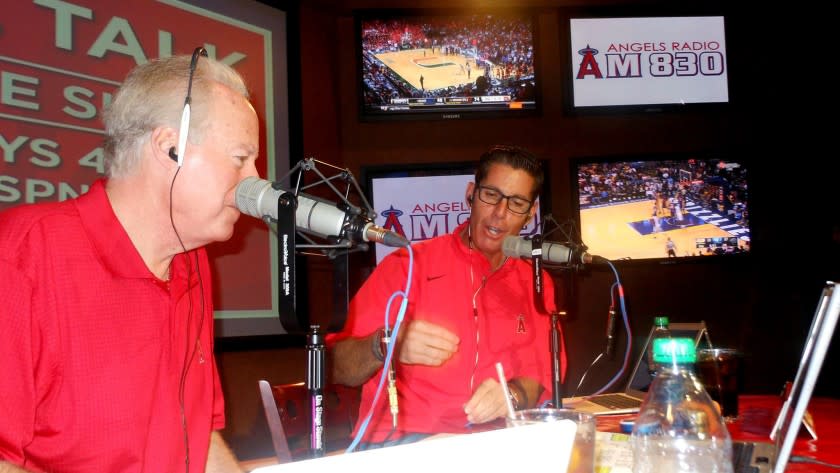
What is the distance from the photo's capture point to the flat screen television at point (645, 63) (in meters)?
4.15

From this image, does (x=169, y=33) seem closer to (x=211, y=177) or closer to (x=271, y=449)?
(x=211, y=177)

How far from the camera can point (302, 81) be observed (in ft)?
11.7

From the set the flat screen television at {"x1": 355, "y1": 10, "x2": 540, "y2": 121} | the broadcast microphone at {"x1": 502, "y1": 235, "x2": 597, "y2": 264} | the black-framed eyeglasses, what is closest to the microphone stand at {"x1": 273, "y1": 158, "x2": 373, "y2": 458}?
the broadcast microphone at {"x1": 502, "y1": 235, "x2": 597, "y2": 264}

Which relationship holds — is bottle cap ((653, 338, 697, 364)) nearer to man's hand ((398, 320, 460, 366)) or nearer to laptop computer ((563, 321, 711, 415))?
man's hand ((398, 320, 460, 366))

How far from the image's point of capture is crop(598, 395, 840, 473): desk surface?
5.33 ft

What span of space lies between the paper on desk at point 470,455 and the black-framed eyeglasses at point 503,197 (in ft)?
7.14

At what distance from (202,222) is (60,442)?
593 mm

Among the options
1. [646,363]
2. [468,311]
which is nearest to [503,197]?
[468,311]

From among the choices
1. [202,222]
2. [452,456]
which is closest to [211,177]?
[202,222]

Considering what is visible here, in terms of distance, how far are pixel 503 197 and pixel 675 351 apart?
5.81 feet

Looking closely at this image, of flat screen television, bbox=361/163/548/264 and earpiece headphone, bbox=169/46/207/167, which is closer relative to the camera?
earpiece headphone, bbox=169/46/207/167

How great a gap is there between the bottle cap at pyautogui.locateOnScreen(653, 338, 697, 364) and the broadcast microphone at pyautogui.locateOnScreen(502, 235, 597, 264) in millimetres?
873

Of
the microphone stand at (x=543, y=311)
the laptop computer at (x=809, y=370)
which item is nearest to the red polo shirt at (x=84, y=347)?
the microphone stand at (x=543, y=311)

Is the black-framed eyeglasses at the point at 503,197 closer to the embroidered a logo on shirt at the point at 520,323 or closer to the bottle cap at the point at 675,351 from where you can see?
the embroidered a logo on shirt at the point at 520,323
